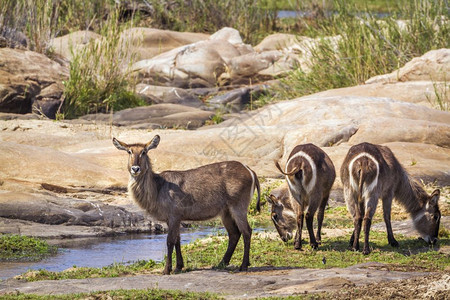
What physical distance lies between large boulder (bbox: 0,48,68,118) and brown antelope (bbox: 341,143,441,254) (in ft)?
31.8

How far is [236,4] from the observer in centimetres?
2839

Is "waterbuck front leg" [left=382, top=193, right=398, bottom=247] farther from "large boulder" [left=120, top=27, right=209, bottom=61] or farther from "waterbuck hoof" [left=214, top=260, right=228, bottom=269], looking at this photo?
"large boulder" [left=120, top=27, right=209, bottom=61]

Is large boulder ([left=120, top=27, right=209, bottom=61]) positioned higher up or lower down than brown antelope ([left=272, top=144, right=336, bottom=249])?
higher up

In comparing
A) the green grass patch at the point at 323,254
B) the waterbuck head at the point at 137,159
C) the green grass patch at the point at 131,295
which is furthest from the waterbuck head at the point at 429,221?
the green grass patch at the point at 131,295

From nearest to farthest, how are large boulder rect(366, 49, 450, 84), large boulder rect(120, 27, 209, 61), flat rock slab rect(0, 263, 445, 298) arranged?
flat rock slab rect(0, 263, 445, 298), large boulder rect(366, 49, 450, 84), large boulder rect(120, 27, 209, 61)

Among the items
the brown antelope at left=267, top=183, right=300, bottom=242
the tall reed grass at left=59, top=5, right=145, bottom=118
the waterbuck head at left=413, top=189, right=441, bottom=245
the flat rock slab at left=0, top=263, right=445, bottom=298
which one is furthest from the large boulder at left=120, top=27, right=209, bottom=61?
the flat rock slab at left=0, top=263, right=445, bottom=298

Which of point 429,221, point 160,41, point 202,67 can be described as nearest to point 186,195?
point 429,221

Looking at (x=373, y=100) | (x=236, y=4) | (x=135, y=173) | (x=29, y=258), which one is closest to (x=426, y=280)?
(x=135, y=173)

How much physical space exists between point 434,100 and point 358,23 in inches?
145

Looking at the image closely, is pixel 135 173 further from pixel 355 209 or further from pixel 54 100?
pixel 54 100

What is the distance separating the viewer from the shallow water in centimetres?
778

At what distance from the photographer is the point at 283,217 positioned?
872cm

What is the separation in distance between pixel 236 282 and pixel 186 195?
123cm

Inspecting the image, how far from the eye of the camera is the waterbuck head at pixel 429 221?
8523mm
